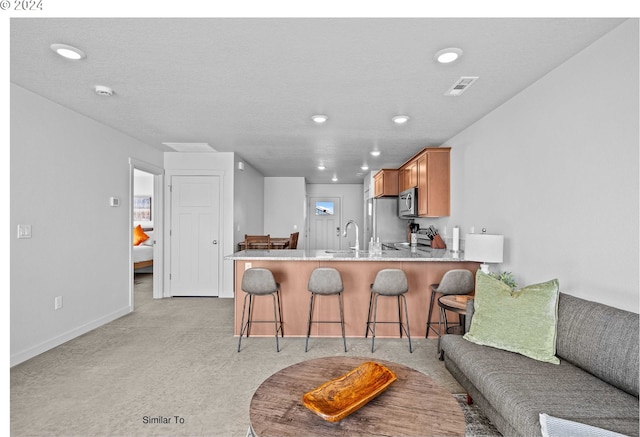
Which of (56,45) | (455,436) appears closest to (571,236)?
(455,436)

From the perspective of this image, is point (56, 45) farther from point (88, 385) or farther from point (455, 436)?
point (455, 436)

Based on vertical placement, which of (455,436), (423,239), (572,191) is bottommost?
(455,436)

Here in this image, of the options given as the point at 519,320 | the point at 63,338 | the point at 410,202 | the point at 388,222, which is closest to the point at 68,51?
the point at 63,338

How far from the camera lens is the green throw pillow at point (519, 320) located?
2.08 m

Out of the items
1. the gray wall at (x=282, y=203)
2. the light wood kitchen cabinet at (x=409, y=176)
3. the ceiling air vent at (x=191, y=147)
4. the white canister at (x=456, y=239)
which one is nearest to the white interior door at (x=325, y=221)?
the gray wall at (x=282, y=203)

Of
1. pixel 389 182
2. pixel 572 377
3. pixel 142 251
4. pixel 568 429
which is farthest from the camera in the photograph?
pixel 142 251

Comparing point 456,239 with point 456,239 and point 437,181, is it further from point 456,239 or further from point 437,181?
point 437,181

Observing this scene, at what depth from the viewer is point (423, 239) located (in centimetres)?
585

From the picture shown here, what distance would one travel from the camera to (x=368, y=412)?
143 centimetres

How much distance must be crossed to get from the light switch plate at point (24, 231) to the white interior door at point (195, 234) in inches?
101

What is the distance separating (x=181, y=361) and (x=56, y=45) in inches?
103

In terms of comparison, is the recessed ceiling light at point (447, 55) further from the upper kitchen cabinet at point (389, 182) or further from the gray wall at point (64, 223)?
the upper kitchen cabinet at point (389, 182)

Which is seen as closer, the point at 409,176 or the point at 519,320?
the point at 519,320

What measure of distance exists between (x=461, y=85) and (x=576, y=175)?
3.66 ft
